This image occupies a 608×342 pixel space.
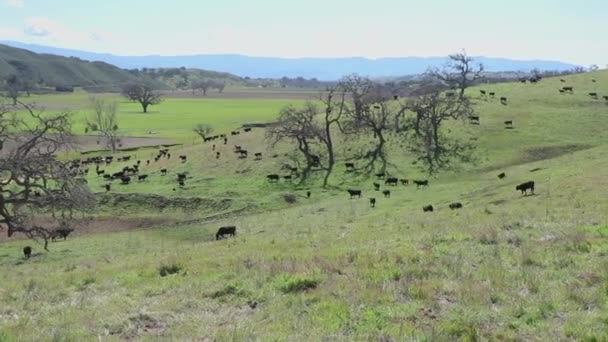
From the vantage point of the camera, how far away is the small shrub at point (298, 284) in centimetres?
1109

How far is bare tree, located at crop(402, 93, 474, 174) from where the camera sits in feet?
199

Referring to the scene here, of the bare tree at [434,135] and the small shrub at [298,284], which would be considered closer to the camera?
the small shrub at [298,284]

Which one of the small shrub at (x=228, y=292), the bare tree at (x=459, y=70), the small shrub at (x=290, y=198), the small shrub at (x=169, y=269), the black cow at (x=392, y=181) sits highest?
the bare tree at (x=459, y=70)

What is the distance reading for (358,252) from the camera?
1448 cm

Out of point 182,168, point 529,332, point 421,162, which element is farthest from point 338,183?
point 529,332

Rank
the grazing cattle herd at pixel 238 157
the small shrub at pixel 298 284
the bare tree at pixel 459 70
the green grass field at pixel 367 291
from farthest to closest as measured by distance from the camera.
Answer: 1. the bare tree at pixel 459 70
2. the grazing cattle herd at pixel 238 157
3. the small shrub at pixel 298 284
4. the green grass field at pixel 367 291

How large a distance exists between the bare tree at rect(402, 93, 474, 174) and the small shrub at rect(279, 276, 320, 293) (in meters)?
47.8

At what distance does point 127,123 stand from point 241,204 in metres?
102

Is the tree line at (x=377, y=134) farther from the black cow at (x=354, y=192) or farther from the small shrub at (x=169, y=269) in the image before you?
the small shrub at (x=169, y=269)

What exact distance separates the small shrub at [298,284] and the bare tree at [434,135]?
47802 millimetres

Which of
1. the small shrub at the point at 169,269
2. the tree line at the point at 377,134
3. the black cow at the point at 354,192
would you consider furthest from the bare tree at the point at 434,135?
the small shrub at the point at 169,269

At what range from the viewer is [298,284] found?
1124 cm

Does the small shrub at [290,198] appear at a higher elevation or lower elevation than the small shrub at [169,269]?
lower

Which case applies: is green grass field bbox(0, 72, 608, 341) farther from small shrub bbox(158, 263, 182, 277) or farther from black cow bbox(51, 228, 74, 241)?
black cow bbox(51, 228, 74, 241)
